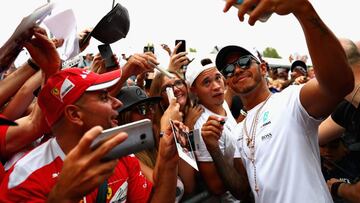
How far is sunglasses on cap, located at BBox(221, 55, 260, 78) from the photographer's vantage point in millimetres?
2786

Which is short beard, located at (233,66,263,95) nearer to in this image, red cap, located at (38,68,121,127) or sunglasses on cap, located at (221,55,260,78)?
sunglasses on cap, located at (221,55,260,78)

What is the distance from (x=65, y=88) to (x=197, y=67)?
1.90 m

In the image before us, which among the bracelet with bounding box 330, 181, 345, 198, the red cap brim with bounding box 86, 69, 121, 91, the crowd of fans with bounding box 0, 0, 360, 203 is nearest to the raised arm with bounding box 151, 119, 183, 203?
the crowd of fans with bounding box 0, 0, 360, 203

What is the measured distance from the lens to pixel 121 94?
3270mm

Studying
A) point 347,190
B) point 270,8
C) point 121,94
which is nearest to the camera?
point 270,8

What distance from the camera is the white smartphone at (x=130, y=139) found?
1312mm

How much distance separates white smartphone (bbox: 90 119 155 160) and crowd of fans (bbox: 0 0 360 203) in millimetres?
37

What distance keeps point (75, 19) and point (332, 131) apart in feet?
7.25

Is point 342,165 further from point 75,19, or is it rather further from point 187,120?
point 75,19

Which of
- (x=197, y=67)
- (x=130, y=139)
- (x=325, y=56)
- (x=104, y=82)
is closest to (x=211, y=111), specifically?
(x=197, y=67)

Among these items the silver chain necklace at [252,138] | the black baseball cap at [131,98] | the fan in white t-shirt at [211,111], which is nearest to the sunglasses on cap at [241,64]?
the silver chain necklace at [252,138]

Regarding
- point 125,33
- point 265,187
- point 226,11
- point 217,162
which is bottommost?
point 217,162

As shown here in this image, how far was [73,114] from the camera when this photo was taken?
209cm

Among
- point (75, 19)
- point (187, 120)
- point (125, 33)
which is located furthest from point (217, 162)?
point (75, 19)
